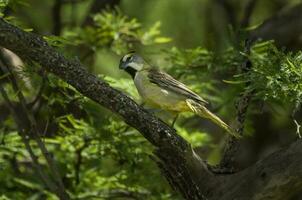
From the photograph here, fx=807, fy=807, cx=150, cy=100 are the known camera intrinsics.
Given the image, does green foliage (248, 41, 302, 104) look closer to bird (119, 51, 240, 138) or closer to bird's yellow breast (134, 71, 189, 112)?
bird (119, 51, 240, 138)

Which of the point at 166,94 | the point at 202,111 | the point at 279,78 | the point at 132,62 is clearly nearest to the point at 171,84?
the point at 166,94

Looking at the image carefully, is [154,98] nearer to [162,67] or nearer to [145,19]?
[162,67]

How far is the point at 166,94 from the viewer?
501 centimetres

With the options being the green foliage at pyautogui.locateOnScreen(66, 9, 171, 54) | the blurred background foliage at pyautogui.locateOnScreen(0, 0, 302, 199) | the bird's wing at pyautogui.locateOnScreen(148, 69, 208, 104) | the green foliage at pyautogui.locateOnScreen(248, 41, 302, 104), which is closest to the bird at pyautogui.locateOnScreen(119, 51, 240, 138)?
the bird's wing at pyautogui.locateOnScreen(148, 69, 208, 104)

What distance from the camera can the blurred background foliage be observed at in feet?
15.1

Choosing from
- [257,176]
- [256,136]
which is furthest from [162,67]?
[256,136]

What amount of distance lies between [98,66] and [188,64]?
175 cm

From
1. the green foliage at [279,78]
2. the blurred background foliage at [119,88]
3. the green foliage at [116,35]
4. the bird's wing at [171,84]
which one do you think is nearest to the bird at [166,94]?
the bird's wing at [171,84]

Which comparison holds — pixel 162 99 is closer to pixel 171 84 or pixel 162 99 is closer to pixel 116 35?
pixel 171 84

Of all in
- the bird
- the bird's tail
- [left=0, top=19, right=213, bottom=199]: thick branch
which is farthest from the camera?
the bird

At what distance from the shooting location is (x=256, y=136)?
28.1 ft

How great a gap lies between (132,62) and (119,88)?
0.70 ft

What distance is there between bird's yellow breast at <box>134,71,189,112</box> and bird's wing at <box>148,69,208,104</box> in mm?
26

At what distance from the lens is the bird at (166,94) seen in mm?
4941
